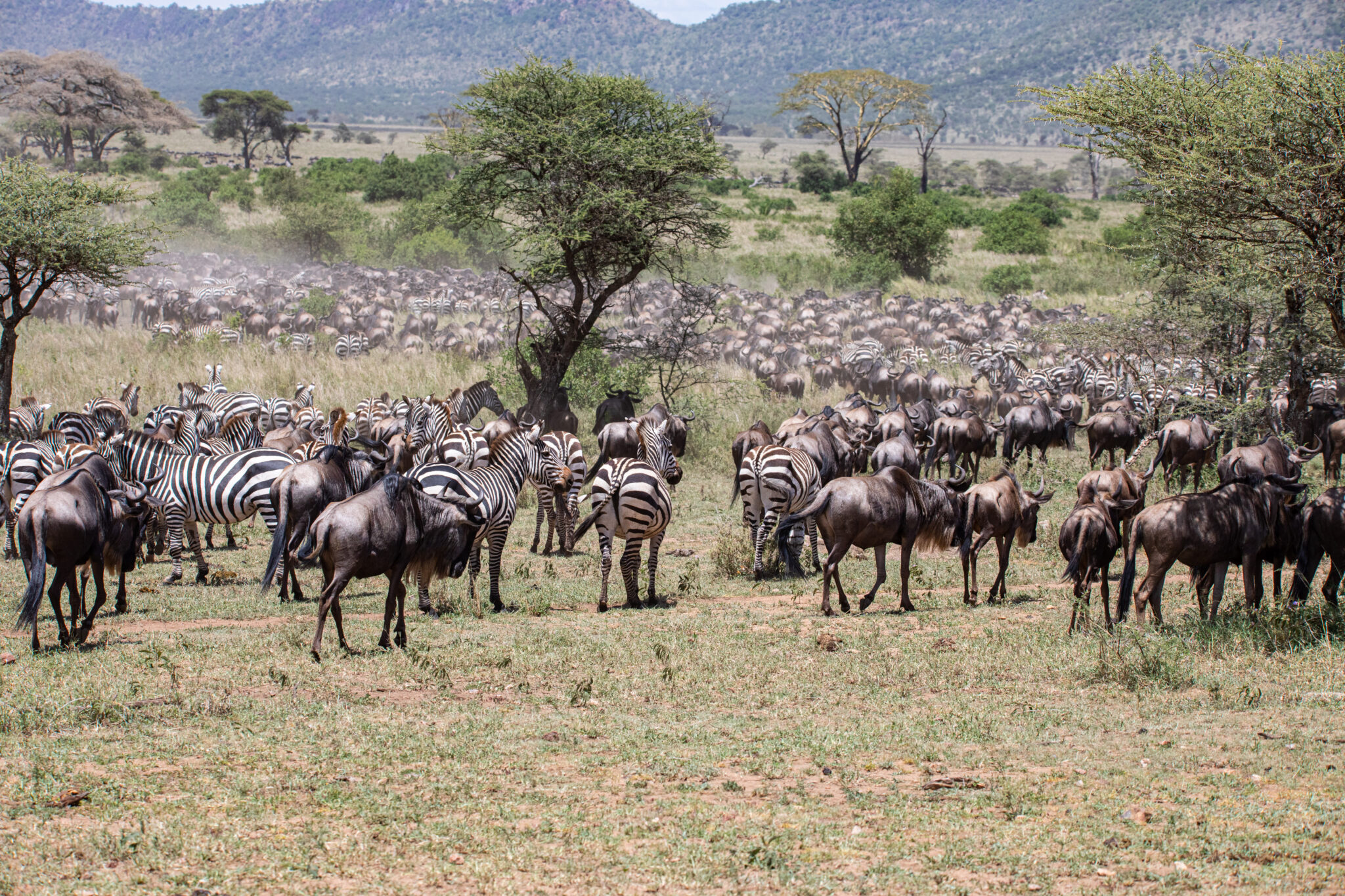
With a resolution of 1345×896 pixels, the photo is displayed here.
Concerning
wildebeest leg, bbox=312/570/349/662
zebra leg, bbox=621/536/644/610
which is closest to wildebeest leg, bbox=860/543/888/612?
zebra leg, bbox=621/536/644/610

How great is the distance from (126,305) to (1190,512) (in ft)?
120

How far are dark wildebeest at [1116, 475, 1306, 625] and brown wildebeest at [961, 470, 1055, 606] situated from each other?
5.82ft

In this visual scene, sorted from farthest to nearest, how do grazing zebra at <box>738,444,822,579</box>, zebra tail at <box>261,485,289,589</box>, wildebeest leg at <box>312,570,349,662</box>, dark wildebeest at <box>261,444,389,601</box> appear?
grazing zebra at <box>738,444,822,579</box>, dark wildebeest at <box>261,444,389,601</box>, zebra tail at <box>261,485,289,589</box>, wildebeest leg at <box>312,570,349,662</box>

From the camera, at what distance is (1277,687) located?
7547mm

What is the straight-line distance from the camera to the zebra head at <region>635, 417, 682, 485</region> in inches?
518

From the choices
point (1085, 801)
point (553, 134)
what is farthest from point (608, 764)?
point (553, 134)

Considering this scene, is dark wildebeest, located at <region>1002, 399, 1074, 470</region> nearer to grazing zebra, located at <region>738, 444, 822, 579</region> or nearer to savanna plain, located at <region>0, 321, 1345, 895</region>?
grazing zebra, located at <region>738, 444, 822, 579</region>

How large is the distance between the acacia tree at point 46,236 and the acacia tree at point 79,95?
152 feet

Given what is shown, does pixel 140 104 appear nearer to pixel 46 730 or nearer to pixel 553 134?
pixel 553 134

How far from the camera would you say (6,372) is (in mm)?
18641

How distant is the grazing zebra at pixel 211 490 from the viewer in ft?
39.0

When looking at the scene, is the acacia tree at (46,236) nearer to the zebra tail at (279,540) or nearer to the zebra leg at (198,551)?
the zebra leg at (198,551)

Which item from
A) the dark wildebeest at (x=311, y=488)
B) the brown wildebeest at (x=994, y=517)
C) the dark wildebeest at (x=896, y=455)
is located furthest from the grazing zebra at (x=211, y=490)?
the dark wildebeest at (x=896, y=455)

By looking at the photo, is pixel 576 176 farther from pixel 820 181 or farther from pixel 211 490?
pixel 820 181
